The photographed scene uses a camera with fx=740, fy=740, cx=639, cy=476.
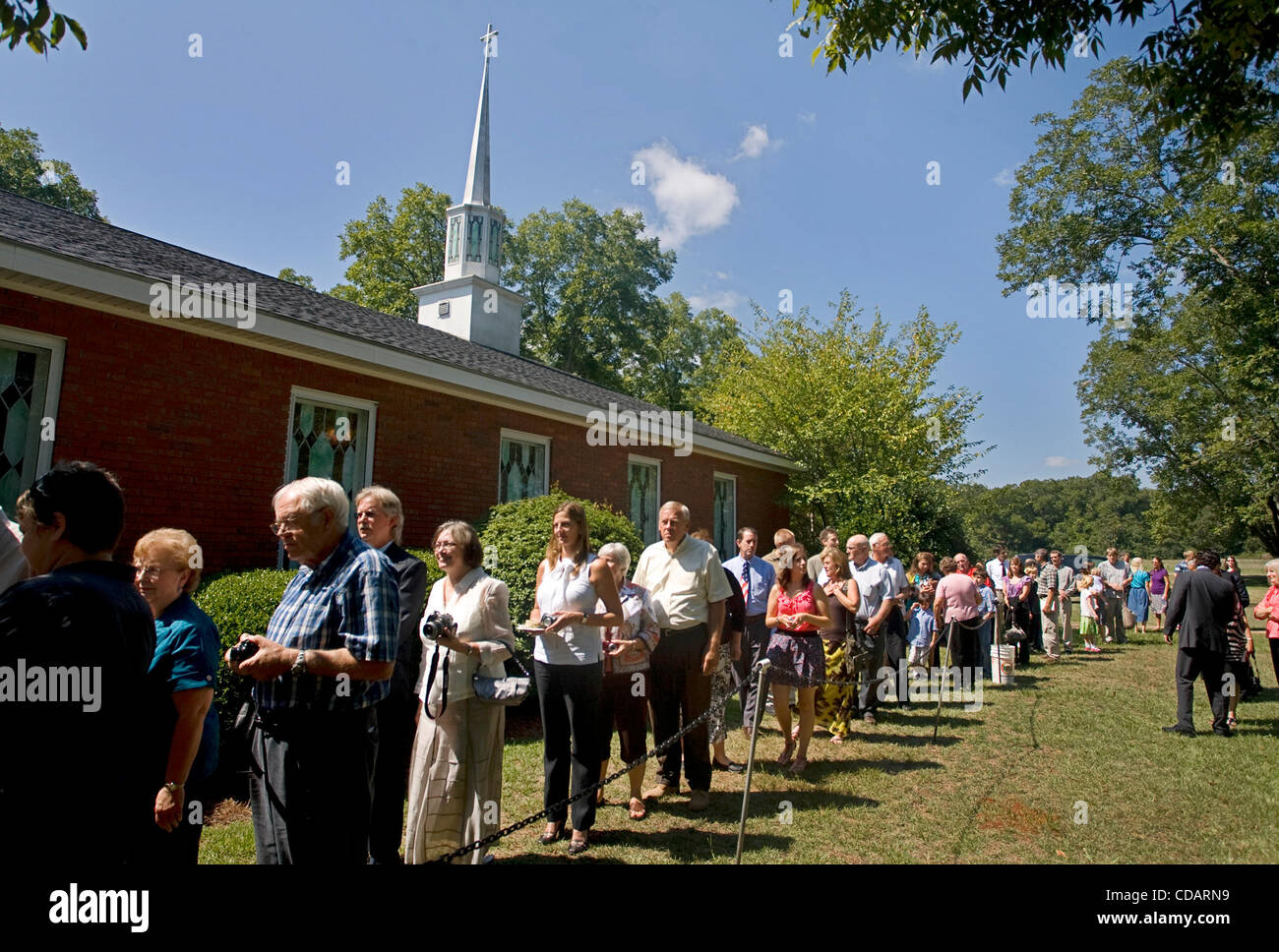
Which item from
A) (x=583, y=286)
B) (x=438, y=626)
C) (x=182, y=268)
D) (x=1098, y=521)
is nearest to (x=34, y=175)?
(x=583, y=286)

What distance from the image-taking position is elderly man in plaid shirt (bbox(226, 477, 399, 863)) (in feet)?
9.14

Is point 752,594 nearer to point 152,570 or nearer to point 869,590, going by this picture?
point 869,590

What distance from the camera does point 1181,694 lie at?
802 cm

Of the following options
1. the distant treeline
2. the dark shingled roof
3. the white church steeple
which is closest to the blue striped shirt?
the dark shingled roof

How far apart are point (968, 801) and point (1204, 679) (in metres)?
4.19

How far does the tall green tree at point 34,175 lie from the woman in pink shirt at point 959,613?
36.7 metres

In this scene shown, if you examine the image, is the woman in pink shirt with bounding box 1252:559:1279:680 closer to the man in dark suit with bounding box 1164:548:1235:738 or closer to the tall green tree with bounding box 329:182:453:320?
the man in dark suit with bounding box 1164:548:1235:738

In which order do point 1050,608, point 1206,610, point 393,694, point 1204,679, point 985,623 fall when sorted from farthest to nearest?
point 1050,608
point 985,623
point 1204,679
point 1206,610
point 393,694

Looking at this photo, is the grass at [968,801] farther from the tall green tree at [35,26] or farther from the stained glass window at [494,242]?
the stained glass window at [494,242]

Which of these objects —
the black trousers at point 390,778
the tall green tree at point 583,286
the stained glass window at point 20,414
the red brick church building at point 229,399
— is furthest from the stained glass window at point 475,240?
the tall green tree at point 583,286

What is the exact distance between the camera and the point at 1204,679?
7965 millimetres

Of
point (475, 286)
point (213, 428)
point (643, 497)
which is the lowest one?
point (213, 428)

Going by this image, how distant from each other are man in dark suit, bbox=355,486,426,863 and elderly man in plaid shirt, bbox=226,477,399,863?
0.96 m
